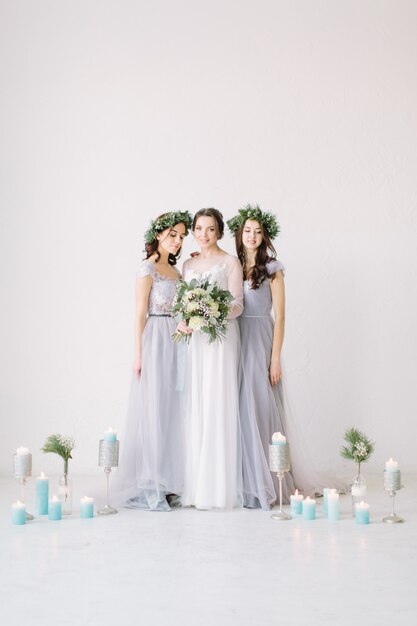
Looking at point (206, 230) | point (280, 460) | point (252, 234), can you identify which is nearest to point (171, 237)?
point (206, 230)

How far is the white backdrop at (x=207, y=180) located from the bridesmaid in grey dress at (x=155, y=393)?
1.21 meters

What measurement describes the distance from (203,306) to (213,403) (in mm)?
643

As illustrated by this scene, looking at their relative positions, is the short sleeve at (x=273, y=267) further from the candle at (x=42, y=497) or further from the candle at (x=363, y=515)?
the candle at (x=42, y=497)

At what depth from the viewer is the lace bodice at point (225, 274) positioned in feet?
16.7

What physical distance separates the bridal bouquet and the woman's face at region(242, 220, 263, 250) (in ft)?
1.45

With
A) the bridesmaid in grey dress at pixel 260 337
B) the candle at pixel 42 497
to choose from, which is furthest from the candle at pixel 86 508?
the bridesmaid in grey dress at pixel 260 337

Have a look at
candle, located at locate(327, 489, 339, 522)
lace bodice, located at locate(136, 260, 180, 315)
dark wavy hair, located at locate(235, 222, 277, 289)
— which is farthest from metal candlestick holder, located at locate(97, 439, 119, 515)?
dark wavy hair, located at locate(235, 222, 277, 289)

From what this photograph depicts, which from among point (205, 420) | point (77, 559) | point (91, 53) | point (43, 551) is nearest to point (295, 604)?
point (77, 559)

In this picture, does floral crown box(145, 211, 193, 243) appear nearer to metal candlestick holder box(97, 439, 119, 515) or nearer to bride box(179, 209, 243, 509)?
bride box(179, 209, 243, 509)

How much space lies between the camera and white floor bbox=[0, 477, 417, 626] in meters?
2.92

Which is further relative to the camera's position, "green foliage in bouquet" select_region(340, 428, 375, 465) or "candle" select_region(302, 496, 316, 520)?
"green foliage in bouquet" select_region(340, 428, 375, 465)

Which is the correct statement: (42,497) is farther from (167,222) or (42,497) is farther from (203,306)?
(167,222)

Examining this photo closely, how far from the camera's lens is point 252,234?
519 centimetres

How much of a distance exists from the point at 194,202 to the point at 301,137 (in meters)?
1.05
